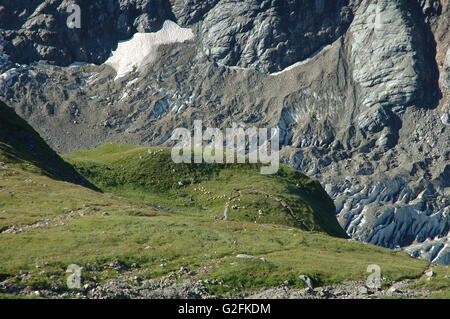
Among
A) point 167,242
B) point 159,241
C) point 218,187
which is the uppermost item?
point 159,241

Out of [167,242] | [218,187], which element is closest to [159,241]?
[167,242]

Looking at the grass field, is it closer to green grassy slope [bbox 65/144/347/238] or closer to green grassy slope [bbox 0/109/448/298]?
green grassy slope [bbox 0/109/448/298]

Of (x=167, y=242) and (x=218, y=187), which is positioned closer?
(x=167, y=242)

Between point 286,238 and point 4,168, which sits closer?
point 286,238

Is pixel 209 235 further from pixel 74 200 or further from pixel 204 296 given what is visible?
pixel 74 200

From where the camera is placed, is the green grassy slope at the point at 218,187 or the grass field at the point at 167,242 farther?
the green grassy slope at the point at 218,187

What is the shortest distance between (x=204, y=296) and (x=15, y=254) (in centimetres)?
1596

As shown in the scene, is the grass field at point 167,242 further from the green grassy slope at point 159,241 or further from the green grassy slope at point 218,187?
the green grassy slope at point 218,187

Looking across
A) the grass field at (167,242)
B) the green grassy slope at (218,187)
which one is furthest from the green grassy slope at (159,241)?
the green grassy slope at (218,187)

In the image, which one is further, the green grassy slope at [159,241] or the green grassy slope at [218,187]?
the green grassy slope at [218,187]

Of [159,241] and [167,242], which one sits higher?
[159,241]

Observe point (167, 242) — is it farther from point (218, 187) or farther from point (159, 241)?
point (218, 187)

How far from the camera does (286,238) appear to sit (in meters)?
57.0

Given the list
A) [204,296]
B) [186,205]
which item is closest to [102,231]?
[204,296]
